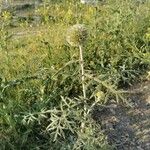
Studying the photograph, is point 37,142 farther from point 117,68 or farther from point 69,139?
point 117,68

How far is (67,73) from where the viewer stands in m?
5.12

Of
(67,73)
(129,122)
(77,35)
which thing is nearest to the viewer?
(77,35)

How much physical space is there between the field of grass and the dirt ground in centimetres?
11

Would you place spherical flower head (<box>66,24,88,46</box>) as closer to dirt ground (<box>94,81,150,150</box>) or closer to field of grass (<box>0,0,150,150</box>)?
field of grass (<box>0,0,150,150</box>)

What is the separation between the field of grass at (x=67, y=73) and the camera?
438 centimetres

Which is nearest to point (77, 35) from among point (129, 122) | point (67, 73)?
point (67, 73)

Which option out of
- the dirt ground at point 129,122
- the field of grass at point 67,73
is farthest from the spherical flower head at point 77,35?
the dirt ground at point 129,122

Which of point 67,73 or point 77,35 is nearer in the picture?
point 77,35

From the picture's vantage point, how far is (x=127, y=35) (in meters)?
5.82

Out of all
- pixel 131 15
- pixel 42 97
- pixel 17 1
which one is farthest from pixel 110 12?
pixel 17 1

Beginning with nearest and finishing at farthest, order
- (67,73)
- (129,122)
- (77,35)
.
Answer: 1. (77,35)
2. (129,122)
3. (67,73)

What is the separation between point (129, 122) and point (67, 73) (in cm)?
A: 79

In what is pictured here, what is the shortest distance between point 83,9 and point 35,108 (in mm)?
2223

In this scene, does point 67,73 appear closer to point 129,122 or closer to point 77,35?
point 129,122
